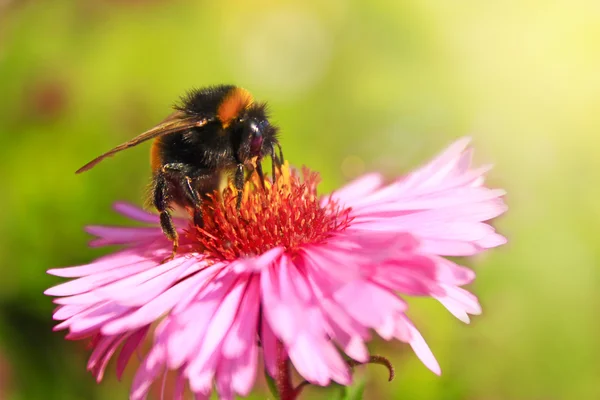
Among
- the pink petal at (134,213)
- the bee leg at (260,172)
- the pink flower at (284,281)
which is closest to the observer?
the pink flower at (284,281)

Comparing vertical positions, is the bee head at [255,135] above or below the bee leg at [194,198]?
above

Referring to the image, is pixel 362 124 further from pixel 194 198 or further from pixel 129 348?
pixel 129 348

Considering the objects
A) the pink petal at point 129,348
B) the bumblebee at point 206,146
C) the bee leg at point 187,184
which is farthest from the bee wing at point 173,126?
the pink petal at point 129,348

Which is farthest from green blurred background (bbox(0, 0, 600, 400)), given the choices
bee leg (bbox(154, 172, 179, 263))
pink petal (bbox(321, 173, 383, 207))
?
bee leg (bbox(154, 172, 179, 263))

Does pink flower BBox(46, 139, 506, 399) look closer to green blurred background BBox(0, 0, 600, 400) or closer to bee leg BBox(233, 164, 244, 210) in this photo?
bee leg BBox(233, 164, 244, 210)

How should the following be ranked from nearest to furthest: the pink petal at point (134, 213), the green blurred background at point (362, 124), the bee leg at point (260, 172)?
the bee leg at point (260, 172) → the pink petal at point (134, 213) → the green blurred background at point (362, 124)

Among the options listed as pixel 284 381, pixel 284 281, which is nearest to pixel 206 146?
pixel 284 281

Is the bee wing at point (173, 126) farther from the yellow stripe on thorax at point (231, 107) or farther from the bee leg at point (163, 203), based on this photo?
the bee leg at point (163, 203)
